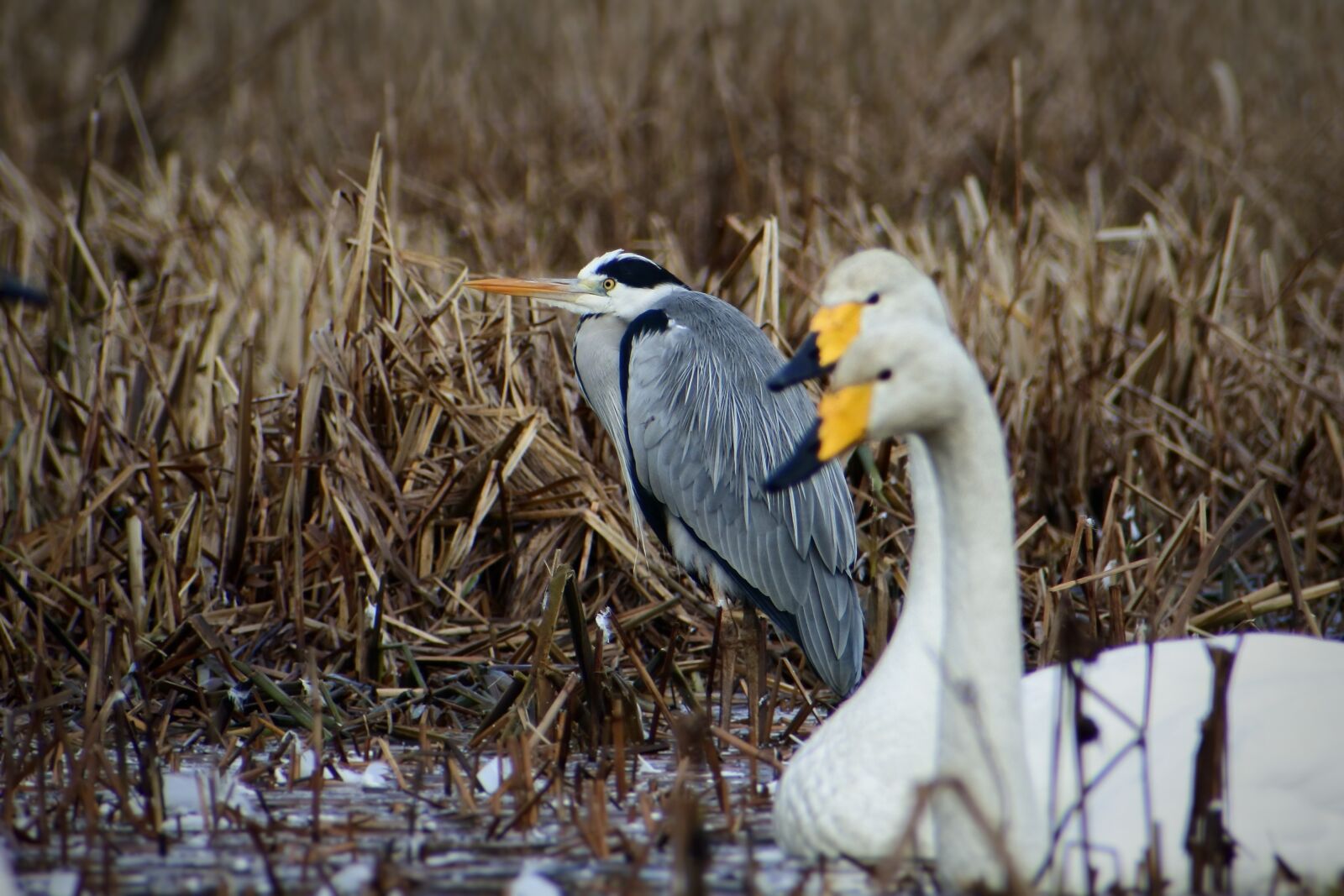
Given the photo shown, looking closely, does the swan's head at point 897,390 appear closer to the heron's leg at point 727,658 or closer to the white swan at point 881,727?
the white swan at point 881,727

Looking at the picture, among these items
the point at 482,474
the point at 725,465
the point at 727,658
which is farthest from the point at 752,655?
the point at 482,474

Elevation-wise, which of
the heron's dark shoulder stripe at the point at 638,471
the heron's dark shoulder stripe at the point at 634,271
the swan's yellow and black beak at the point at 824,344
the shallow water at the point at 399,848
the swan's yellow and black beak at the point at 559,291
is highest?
the heron's dark shoulder stripe at the point at 634,271

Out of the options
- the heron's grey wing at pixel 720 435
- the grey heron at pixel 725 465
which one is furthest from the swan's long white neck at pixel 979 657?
the heron's grey wing at pixel 720 435

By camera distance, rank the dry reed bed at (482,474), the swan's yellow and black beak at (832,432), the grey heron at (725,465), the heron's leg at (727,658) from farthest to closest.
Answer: the grey heron at (725,465)
the heron's leg at (727,658)
the dry reed bed at (482,474)
the swan's yellow and black beak at (832,432)

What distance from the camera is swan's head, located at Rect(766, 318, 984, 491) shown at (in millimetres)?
2135

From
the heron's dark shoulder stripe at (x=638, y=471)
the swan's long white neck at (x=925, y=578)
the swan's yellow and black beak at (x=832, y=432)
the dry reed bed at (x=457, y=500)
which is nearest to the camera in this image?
the swan's yellow and black beak at (x=832, y=432)

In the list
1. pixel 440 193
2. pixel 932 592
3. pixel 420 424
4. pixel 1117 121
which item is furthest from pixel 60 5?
pixel 932 592

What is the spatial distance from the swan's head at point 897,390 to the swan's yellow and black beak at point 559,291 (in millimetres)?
2515

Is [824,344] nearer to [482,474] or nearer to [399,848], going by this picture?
[399,848]

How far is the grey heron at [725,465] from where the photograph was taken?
13.6ft

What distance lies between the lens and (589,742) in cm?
340

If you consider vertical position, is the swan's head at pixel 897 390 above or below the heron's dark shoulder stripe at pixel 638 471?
below

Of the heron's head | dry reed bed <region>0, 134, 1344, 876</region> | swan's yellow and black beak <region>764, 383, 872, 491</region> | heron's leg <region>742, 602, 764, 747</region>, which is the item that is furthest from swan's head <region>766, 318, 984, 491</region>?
the heron's head

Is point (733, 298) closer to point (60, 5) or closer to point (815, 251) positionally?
point (815, 251)
